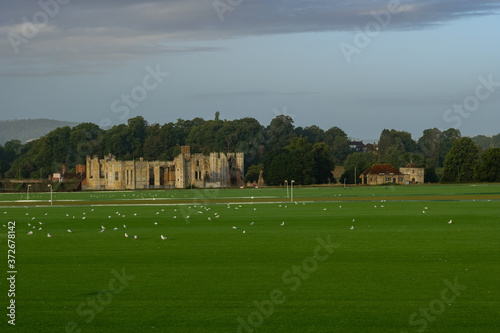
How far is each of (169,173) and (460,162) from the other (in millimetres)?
60825

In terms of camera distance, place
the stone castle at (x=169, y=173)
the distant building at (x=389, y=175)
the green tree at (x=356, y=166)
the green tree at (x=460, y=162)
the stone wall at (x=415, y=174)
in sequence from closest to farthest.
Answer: the green tree at (x=460, y=162) → the green tree at (x=356, y=166) → the stone wall at (x=415, y=174) → the distant building at (x=389, y=175) → the stone castle at (x=169, y=173)

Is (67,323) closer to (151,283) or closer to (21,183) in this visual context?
(151,283)

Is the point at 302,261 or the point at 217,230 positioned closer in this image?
the point at 302,261

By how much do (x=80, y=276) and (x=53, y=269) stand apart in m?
1.40

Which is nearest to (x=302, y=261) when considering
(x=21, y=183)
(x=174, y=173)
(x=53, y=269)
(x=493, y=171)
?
(x=53, y=269)

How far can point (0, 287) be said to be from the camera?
14.8 metres

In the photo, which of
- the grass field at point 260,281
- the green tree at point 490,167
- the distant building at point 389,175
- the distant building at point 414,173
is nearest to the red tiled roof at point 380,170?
the distant building at point 389,175

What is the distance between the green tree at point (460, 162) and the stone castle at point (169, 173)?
44708 mm

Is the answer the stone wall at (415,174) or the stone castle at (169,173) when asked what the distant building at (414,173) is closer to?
the stone wall at (415,174)

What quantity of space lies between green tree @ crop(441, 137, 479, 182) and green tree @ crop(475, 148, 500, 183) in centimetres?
668

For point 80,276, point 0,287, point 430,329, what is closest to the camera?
point 430,329

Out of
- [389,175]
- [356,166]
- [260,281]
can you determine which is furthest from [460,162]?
[260,281]

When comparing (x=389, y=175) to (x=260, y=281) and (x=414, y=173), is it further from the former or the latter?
(x=260, y=281)

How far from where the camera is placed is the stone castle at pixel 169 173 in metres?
154
